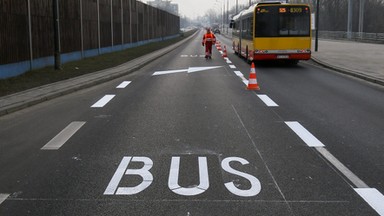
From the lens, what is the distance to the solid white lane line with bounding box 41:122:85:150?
6.95m

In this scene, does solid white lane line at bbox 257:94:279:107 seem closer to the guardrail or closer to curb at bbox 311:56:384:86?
curb at bbox 311:56:384:86

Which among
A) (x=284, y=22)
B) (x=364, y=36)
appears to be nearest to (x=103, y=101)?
(x=284, y=22)

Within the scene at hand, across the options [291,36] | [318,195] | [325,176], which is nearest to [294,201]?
[318,195]

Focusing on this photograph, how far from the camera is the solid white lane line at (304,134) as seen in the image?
23.2 feet

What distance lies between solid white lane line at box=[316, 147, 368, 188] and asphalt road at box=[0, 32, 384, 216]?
0.5 inches

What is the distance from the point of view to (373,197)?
4789 millimetres

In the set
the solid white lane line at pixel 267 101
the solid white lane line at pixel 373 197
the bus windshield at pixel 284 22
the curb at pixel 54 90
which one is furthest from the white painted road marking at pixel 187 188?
the bus windshield at pixel 284 22

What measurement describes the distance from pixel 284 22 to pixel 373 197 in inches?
693

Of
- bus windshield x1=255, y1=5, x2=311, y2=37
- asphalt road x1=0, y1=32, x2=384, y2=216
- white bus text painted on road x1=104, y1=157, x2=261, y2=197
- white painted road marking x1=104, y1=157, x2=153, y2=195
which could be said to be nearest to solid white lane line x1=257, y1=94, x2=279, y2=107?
asphalt road x1=0, y1=32, x2=384, y2=216

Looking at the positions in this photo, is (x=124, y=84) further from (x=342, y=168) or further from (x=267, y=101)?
(x=342, y=168)

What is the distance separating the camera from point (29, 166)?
233 inches

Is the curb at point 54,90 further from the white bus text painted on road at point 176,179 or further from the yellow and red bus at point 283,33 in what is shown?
the yellow and red bus at point 283,33

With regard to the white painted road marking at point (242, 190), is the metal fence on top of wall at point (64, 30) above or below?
above

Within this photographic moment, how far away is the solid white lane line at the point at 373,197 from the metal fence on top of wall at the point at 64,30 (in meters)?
12.5
